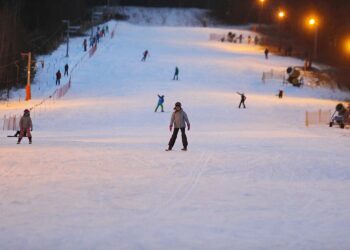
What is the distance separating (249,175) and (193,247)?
21.7 feet

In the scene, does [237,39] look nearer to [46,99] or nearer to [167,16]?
[167,16]

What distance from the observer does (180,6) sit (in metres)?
119

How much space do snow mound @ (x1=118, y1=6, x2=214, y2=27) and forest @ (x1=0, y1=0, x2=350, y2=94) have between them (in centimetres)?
243

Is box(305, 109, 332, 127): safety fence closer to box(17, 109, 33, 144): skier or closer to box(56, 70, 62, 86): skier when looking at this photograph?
box(17, 109, 33, 144): skier

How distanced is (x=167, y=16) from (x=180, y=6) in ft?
18.3

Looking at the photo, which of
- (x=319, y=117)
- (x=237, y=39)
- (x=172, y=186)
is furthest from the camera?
(x=237, y=39)

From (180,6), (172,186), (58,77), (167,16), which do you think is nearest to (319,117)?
(58,77)

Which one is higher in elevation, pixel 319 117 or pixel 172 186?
pixel 172 186

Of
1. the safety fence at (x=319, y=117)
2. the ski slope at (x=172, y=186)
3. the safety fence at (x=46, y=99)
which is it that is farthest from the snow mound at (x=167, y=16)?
the ski slope at (x=172, y=186)

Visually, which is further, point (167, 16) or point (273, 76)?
point (167, 16)

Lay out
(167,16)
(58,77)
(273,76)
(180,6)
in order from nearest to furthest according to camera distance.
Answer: (58,77) → (273,76) → (167,16) → (180,6)

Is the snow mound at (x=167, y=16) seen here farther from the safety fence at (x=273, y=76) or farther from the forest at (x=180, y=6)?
the safety fence at (x=273, y=76)

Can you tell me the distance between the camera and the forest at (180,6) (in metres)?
60.7

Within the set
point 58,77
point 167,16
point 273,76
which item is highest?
point 167,16
